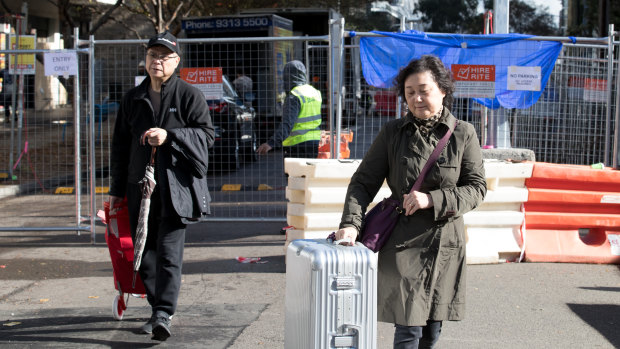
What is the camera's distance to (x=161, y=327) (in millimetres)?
5051

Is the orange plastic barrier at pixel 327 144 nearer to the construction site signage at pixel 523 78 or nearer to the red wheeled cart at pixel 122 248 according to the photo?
the construction site signage at pixel 523 78

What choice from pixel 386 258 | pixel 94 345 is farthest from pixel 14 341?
pixel 386 258

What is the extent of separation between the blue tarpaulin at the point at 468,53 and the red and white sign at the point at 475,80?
0.23 ft

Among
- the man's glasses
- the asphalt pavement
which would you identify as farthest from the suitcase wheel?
the man's glasses

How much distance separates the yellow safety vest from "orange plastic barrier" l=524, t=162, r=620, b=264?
2347mm

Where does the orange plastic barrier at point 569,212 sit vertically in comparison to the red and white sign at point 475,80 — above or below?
below

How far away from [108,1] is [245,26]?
12156mm

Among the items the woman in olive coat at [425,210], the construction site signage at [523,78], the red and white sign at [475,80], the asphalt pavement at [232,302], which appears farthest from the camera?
the construction site signage at [523,78]

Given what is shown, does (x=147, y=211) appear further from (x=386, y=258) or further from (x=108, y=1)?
(x=108, y=1)

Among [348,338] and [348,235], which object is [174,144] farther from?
[348,338]

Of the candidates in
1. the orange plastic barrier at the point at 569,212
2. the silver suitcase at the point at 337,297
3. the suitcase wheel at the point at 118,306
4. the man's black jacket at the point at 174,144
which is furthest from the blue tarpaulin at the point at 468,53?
the silver suitcase at the point at 337,297

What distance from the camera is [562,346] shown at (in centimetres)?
524

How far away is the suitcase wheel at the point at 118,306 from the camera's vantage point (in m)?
5.61

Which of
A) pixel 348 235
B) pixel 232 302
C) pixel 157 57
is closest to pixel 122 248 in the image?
pixel 232 302
